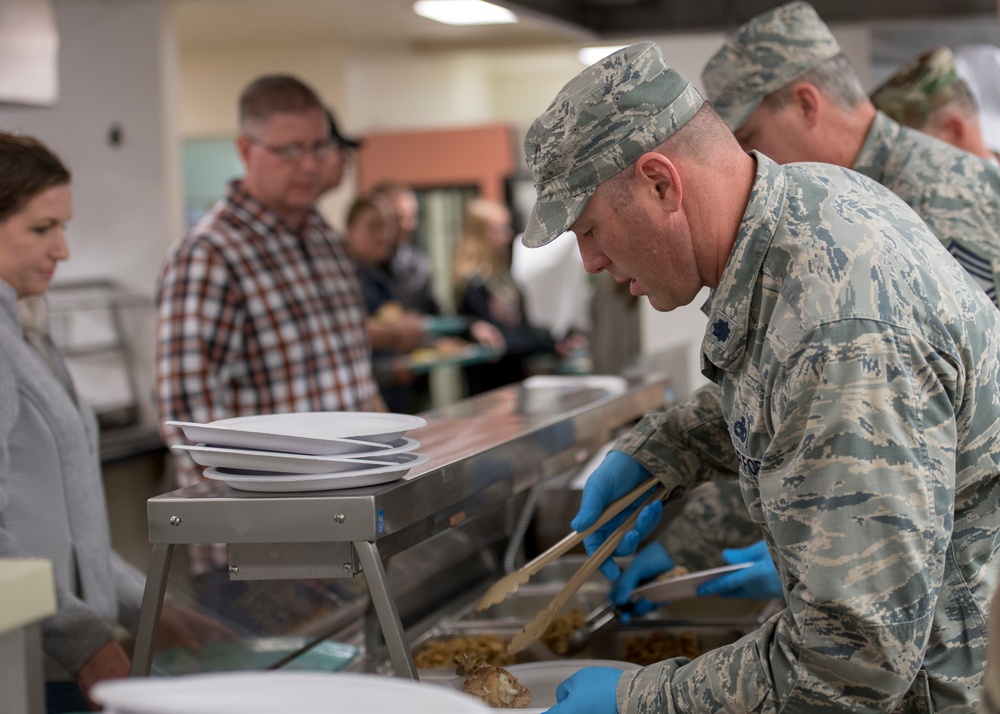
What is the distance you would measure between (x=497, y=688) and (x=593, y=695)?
22 centimetres

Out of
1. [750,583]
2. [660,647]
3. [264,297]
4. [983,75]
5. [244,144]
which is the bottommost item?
[660,647]

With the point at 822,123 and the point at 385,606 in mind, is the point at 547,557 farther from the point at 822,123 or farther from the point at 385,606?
the point at 822,123

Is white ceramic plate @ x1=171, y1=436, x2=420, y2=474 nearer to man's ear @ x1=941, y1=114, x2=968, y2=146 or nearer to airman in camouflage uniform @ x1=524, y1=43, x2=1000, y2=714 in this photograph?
airman in camouflage uniform @ x1=524, y1=43, x2=1000, y2=714

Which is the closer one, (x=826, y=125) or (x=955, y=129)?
(x=826, y=125)

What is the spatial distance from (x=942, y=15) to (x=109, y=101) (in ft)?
10.6

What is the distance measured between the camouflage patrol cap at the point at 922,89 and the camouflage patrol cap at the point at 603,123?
5.78ft

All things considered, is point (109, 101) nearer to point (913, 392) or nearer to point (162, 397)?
point (162, 397)

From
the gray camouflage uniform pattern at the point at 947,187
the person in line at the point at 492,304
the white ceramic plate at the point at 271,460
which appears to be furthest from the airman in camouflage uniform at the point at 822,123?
the person in line at the point at 492,304

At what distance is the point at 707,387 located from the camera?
174cm

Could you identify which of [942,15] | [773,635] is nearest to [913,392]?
[773,635]

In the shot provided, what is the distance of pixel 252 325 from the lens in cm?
267

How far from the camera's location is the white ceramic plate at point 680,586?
1695 mm

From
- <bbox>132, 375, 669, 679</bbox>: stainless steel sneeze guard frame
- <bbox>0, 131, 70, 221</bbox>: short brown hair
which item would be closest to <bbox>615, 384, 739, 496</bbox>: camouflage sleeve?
<bbox>132, 375, 669, 679</bbox>: stainless steel sneeze guard frame

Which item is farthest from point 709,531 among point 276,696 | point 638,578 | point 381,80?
point 381,80
